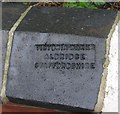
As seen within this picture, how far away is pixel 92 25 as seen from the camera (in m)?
2.05

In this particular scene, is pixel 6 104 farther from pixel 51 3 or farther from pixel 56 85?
pixel 51 3

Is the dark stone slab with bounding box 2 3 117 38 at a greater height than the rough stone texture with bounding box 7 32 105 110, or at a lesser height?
greater

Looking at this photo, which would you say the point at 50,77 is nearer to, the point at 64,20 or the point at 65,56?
the point at 65,56

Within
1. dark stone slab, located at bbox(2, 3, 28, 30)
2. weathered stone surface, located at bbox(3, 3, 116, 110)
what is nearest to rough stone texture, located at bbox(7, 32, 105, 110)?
weathered stone surface, located at bbox(3, 3, 116, 110)

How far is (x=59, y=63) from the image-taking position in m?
1.99

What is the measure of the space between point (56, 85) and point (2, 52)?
0.36 metres

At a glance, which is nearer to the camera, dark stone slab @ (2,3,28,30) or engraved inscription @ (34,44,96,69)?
engraved inscription @ (34,44,96,69)

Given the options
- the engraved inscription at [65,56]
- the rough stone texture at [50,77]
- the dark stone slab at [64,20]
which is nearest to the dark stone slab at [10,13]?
the dark stone slab at [64,20]

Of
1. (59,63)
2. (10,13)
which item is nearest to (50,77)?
(59,63)

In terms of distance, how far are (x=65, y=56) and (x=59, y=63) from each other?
1.9 inches

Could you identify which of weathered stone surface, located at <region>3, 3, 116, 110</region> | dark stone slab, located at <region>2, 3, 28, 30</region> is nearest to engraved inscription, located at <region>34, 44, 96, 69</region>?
weathered stone surface, located at <region>3, 3, 116, 110</region>

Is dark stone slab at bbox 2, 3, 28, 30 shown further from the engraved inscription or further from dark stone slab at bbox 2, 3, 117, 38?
the engraved inscription

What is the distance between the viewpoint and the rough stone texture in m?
1.95

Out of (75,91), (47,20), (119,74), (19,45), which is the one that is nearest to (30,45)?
(19,45)
